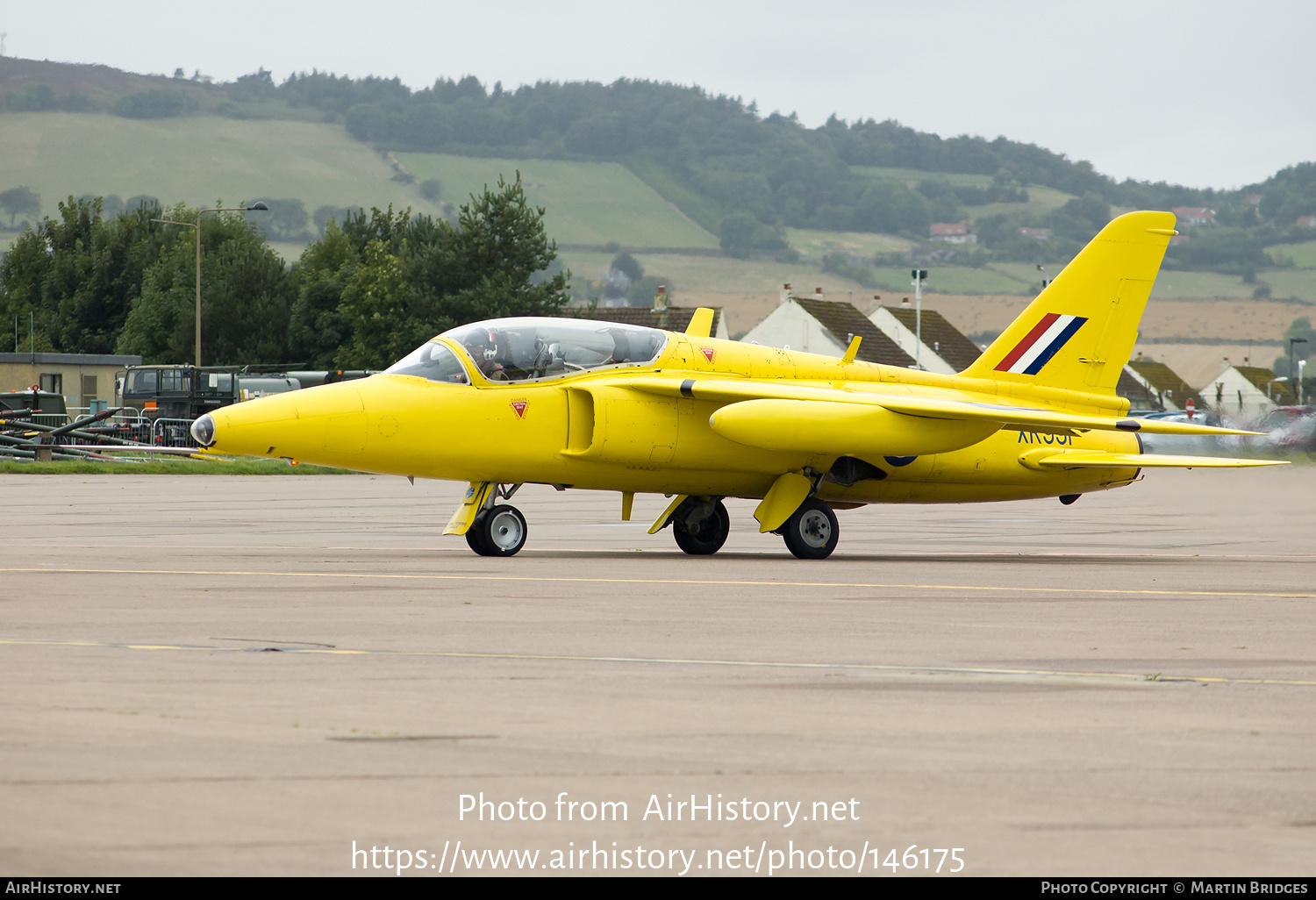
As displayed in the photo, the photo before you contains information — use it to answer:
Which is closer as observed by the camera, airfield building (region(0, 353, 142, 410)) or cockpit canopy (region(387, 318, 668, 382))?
cockpit canopy (region(387, 318, 668, 382))

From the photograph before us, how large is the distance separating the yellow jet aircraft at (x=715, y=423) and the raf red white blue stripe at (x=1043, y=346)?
20mm

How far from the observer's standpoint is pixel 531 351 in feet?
52.5

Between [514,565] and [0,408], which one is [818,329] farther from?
[514,565]

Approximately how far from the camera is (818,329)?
264ft

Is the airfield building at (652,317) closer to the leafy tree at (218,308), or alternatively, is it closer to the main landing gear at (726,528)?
the leafy tree at (218,308)

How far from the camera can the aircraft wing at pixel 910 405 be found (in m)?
15.8

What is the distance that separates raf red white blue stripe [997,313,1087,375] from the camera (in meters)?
18.3

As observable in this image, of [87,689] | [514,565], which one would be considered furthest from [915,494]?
[87,689]

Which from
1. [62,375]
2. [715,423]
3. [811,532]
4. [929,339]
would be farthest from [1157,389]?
[715,423]

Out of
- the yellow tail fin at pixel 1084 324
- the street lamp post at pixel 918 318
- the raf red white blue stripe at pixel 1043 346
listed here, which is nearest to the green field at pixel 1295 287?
the street lamp post at pixel 918 318

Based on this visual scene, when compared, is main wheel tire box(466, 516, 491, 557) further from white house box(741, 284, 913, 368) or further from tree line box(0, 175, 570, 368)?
white house box(741, 284, 913, 368)

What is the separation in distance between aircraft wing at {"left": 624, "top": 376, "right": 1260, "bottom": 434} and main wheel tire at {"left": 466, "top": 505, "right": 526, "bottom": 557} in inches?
73.3

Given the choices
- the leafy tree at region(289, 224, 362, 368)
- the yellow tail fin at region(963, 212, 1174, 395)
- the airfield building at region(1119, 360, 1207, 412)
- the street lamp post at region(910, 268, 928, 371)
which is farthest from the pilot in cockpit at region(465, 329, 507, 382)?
the airfield building at region(1119, 360, 1207, 412)
